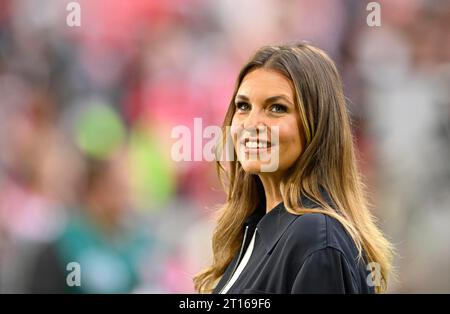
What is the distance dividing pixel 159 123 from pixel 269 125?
55.3 inches

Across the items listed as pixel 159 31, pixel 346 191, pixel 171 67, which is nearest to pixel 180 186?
pixel 171 67

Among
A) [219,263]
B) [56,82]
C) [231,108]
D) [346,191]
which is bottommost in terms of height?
[219,263]

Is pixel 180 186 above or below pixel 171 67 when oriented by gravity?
below

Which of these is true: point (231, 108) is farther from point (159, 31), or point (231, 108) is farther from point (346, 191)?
point (159, 31)

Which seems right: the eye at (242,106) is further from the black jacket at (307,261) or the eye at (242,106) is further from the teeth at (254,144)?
the black jacket at (307,261)

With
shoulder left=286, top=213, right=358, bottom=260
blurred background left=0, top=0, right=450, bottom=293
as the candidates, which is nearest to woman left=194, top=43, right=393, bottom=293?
shoulder left=286, top=213, right=358, bottom=260

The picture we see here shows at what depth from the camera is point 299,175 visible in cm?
90

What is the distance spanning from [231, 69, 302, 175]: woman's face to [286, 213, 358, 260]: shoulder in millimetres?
120

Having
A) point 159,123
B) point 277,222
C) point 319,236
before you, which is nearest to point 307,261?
point 319,236

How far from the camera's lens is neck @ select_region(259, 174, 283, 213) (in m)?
0.95

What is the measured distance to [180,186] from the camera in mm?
2262

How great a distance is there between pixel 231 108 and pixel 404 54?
55.9 inches
